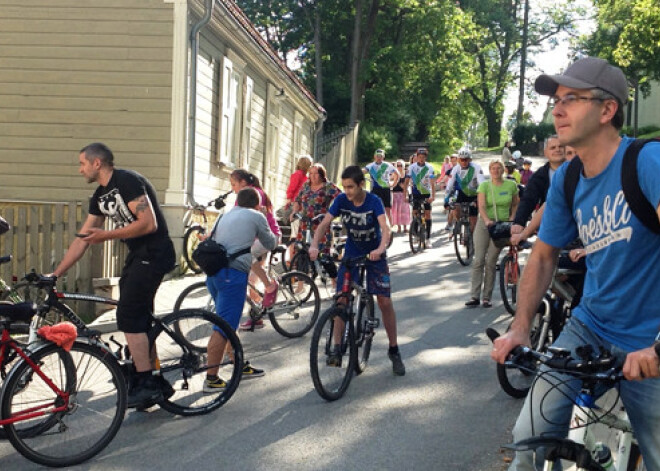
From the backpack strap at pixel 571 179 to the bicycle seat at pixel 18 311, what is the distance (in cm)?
347

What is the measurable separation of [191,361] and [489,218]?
5737mm

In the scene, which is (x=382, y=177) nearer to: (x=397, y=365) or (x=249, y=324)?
(x=249, y=324)

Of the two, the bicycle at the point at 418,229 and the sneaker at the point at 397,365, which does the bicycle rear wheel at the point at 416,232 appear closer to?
the bicycle at the point at 418,229

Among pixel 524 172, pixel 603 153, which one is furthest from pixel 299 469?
pixel 524 172

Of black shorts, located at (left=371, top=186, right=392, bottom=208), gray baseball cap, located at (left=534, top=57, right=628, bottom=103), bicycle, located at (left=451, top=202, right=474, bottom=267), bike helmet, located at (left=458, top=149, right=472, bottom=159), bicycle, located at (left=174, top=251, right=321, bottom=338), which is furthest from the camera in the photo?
black shorts, located at (left=371, top=186, right=392, bottom=208)

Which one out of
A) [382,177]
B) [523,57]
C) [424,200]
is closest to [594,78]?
[424,200]

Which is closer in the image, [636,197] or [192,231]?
[636,197]

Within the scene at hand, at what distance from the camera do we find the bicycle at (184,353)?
588 cm

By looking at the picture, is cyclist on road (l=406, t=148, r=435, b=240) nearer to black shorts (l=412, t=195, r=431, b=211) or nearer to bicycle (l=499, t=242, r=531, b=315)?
black shorts (l=412, t=195, r=431, b=211)

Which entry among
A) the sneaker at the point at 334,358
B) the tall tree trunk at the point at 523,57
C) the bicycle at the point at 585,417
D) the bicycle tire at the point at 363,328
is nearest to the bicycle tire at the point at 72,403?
the sneaker at the point at 334,358

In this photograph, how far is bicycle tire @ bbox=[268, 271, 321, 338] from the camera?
30.1 ft

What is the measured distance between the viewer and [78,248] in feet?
20.0

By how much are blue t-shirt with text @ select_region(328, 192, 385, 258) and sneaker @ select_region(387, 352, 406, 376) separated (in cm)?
95

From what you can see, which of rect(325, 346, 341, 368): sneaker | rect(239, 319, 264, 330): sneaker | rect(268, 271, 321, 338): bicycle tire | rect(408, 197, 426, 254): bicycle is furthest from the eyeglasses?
rect(408, 197, 426, 254): bicycle
